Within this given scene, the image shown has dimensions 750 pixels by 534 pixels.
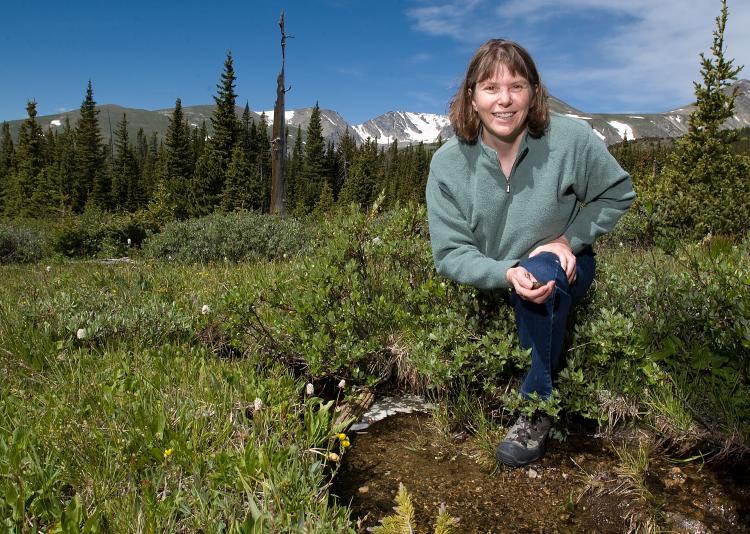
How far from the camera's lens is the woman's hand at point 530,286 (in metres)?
2.52

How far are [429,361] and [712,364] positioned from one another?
1.65 metres

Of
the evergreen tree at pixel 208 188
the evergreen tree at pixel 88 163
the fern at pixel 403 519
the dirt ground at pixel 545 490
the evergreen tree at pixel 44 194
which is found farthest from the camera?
the evergreen tree at pixel 88 163

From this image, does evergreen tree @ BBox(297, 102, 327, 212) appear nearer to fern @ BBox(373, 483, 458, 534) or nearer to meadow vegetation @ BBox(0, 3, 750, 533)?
meadow vegetation @ BBox(0, 3, 750, 533)

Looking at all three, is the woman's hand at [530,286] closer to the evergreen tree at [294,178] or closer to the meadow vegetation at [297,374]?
the meadow vegetation at [297,374]

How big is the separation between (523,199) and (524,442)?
1.41 m

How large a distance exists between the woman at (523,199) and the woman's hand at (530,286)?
0.07m

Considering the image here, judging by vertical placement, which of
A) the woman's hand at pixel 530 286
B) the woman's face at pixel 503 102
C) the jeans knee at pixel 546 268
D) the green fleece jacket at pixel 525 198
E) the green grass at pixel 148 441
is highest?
the woman's face at pixel 503 102

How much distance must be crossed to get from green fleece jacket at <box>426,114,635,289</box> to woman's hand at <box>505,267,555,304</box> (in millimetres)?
176

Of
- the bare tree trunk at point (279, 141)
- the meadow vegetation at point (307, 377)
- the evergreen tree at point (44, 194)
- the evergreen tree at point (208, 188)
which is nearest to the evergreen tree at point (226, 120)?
the evergreen tree at point (208, 188)

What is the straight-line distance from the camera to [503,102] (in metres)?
2.73

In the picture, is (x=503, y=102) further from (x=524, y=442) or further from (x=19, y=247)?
(x=19, y=247)

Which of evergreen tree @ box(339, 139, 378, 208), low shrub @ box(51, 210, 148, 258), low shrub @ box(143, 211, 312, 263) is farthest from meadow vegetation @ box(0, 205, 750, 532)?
evergreen tree @ box(339, 139, 378, 208)

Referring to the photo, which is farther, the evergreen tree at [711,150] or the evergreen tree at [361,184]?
the evergreen tree at [361,184]

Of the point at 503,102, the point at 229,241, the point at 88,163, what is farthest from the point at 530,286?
the point at 88,163
